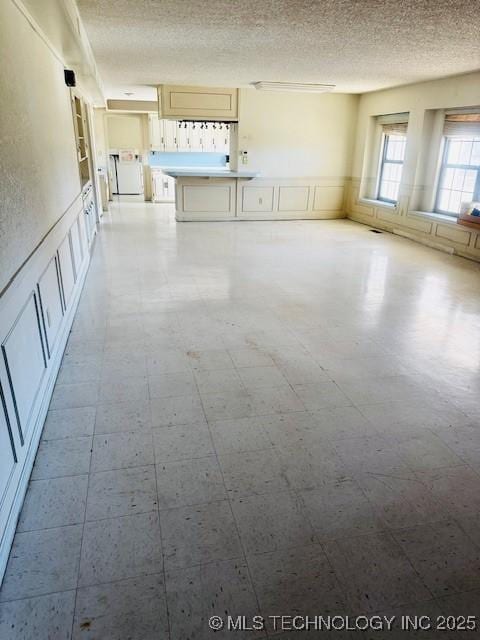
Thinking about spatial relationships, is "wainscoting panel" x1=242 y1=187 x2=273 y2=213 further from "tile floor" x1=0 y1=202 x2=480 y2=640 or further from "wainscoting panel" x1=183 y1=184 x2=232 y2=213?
"tile floor" x1=0 y1=202 x2=480 y2=640

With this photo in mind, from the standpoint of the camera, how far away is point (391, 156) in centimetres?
823

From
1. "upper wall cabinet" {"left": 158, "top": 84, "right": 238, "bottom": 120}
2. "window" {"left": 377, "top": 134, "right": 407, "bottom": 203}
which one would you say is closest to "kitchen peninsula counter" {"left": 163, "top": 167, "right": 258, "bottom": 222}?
"upper wall cabinet" {"left": 158, "top": 84, "right": 238, "bottom": 120}

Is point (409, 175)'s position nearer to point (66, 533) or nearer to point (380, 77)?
point (380, 77)

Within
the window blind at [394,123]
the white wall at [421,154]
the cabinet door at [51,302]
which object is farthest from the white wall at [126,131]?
the cabinet door at [51,302]

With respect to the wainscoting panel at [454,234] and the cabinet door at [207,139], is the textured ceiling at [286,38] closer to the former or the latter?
the wainscoting panel at [454,234]

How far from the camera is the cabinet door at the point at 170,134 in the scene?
37.9ft

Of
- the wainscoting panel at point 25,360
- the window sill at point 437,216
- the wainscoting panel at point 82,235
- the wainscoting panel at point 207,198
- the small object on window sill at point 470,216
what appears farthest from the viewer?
the wainscoting panel at point 207,198

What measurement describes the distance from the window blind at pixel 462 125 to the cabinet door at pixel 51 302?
5849 mm

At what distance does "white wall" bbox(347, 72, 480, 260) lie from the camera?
6.21m

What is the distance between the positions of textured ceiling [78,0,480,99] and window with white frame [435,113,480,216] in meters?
0.76

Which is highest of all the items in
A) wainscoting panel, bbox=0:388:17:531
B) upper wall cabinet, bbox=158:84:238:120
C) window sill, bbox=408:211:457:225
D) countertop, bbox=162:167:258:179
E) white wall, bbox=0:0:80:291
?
upper wall cabinet, bbox=158:84:238:120

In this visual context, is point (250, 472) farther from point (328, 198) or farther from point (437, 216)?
point (328, 198)

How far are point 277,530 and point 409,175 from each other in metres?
6.98

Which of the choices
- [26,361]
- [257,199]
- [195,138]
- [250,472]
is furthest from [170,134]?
[250,472]
